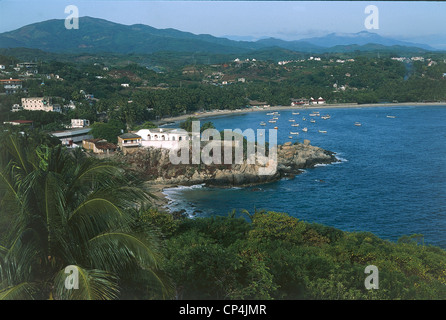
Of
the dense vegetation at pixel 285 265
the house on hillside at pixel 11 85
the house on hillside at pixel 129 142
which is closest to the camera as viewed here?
the dense vegetation at pixel 285 265

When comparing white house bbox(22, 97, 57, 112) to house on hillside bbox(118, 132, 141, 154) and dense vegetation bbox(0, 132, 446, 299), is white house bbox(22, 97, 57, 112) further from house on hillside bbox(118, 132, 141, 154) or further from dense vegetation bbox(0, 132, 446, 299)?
dense vegetation bbox(0, 132, 446, 299)

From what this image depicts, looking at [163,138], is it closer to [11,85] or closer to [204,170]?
[204,170]

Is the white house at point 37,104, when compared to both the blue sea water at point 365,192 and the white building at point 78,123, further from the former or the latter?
the blue sea water at point 365,192

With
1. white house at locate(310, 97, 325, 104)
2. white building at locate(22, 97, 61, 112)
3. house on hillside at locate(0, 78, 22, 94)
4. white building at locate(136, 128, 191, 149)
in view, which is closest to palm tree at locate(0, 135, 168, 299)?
white building at locate(136, 128, 191, 149)

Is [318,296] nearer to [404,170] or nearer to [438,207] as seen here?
[438,207]

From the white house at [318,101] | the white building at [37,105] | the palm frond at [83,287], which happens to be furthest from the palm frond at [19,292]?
the white house at [318,101]

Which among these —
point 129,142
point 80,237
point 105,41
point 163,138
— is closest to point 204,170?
point 163,138
